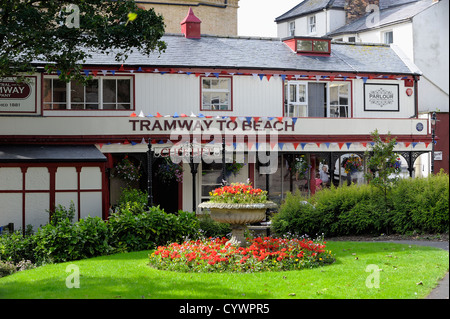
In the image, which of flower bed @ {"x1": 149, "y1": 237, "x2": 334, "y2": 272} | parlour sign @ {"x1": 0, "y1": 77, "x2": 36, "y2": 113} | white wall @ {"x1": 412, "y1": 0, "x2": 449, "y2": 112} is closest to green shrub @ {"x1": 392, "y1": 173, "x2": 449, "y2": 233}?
flower bed @ {"x1": 149, "y1": 237, "x2": 334, "y2": 272}

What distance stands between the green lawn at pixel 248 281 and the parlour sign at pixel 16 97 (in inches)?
443

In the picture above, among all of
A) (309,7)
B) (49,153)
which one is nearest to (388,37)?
(309,7)

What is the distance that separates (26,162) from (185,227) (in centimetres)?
621

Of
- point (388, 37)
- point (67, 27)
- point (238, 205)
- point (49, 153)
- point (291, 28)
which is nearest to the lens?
point (238, 205)

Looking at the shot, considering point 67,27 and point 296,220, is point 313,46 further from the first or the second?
point 67,27

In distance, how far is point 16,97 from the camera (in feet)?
80.8

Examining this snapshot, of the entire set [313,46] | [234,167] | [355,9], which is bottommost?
A: [234,167]

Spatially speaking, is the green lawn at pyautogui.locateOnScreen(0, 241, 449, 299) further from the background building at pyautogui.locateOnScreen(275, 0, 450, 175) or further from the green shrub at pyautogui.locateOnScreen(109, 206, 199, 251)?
the background building at pyautogui.locateOnScreen(275, 0, 450, 175)

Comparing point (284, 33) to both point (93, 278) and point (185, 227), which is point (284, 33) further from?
point (93, 278)

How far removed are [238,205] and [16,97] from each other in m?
13.9

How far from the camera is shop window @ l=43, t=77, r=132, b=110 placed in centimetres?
2598

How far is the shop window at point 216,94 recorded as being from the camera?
27031mm

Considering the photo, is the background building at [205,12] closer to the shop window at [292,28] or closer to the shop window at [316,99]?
the shop window at [292,28]
